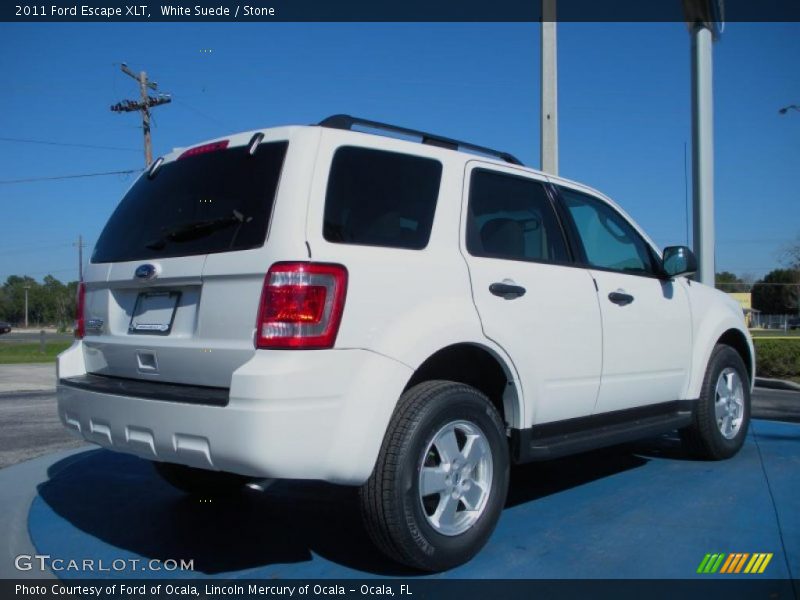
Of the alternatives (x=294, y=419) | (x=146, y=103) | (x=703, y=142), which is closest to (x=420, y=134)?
(x=294, y=419)

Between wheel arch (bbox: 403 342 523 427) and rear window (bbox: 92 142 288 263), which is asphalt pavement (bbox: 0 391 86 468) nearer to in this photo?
rear window (bbox: 92 142 288 263)

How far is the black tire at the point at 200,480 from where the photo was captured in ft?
14.3

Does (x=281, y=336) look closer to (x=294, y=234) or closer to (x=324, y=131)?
(x=294, y=234)

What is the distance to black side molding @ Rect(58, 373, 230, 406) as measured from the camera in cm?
295

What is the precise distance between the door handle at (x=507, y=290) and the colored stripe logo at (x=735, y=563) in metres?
1.49

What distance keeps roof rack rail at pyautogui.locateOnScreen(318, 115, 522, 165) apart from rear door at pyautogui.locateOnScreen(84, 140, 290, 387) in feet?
1.04

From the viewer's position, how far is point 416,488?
3.04 m

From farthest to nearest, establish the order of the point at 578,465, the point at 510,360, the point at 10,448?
the point at 10,448 → the point at 578,465 → the point at 510,360

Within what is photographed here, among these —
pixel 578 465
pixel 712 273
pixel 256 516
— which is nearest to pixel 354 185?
pixel 256 516

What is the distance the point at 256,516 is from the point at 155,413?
1350mm

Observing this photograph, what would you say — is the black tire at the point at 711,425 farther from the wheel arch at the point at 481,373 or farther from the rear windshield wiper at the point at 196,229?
the rear windshield wiper at the point at 196,229

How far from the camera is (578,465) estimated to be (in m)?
5.33

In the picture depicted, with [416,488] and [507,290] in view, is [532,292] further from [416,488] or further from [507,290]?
[416,488]

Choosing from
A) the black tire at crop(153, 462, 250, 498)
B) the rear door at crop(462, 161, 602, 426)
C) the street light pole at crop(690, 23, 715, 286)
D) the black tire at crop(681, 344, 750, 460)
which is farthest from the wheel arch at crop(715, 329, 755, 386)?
the street light pole at crop(690, 23, 715, 286)
